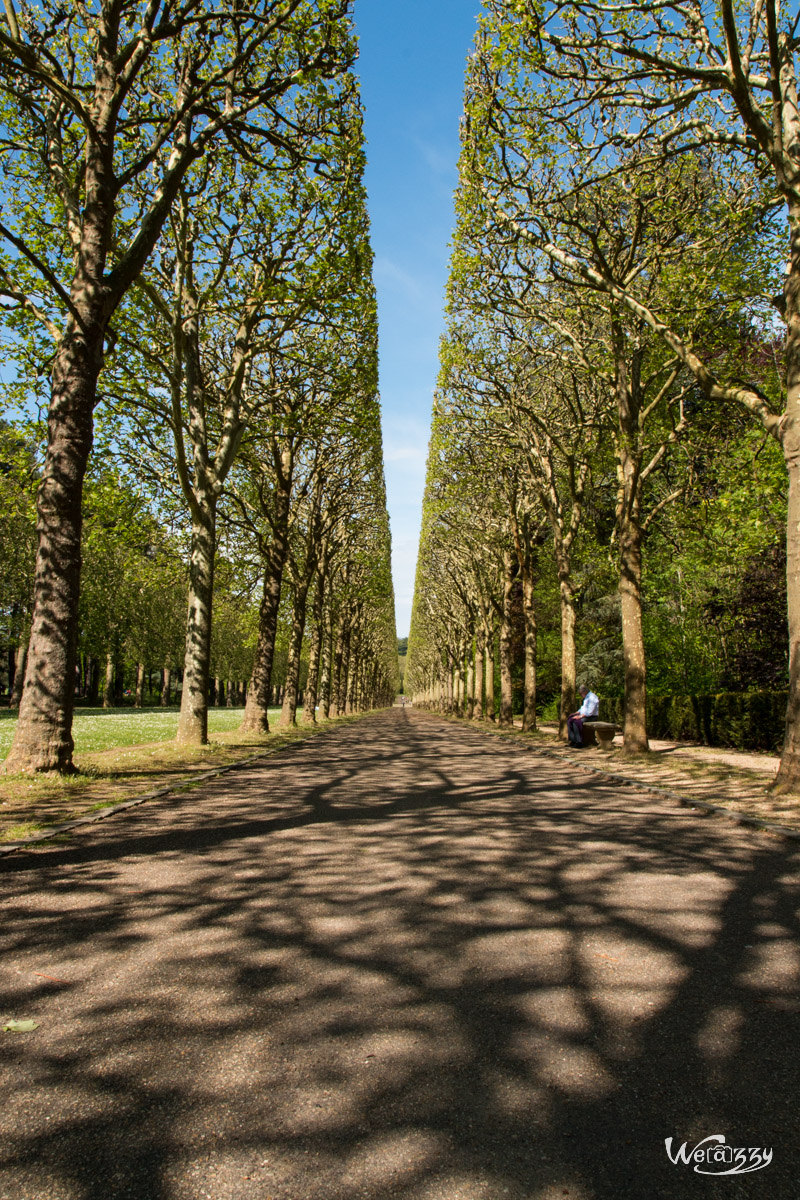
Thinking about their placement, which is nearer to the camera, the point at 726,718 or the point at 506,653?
the point at 726,718

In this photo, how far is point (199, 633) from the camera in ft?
47.8

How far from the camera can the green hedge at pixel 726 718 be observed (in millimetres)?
16125

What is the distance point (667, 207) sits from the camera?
13.8 metres

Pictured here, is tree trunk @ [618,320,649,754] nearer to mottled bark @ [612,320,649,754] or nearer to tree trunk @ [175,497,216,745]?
mottled bark @ [612,320,649,754]

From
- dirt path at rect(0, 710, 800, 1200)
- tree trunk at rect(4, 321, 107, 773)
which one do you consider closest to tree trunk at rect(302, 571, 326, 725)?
tree trunk at rect(4, 321, 107, 773)

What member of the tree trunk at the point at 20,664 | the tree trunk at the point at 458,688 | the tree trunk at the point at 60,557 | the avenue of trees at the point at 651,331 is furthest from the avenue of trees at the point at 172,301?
the tree trunk at the point at 458,688

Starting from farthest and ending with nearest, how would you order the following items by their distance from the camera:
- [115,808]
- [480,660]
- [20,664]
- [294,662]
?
[480,660] < [20,664] < [294,662] < [115,808]

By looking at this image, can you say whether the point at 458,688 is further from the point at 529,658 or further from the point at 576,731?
the point at 576,731

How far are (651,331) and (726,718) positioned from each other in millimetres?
9693

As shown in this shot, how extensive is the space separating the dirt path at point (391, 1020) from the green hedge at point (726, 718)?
11547 mm

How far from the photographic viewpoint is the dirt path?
2047mm

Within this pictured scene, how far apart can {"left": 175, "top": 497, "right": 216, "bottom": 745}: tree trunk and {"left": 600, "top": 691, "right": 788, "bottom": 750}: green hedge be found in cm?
1219

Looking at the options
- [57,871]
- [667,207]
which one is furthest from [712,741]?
[57,871]

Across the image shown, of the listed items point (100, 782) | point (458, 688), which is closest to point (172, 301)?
point (100, 782)
